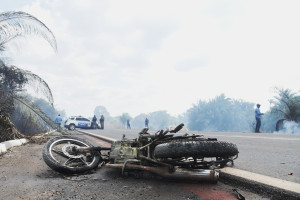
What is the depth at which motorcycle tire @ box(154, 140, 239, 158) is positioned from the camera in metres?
2.29

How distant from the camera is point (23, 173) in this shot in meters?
3.07

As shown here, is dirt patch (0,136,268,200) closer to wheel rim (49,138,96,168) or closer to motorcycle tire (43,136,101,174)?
motorcycle tire (43,136,101,174)

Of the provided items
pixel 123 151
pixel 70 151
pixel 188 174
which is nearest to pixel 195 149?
pixel 188 174

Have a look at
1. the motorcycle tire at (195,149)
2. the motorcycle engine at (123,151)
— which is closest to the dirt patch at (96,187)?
the motorcycle engine at (123,151)

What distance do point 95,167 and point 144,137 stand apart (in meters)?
0.89

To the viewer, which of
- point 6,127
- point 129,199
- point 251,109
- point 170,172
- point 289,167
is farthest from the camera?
point 251,109

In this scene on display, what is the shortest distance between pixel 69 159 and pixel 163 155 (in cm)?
160

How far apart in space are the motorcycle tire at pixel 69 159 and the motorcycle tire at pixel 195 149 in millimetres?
1262

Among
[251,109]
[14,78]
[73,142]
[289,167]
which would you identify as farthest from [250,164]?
[251,109]

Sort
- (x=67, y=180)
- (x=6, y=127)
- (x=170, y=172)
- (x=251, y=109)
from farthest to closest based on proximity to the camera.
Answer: (x=251, y=109) < (x=6, y=127) < (x=67, y=180) < (x=170, y=172)

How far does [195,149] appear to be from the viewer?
7.49 ft

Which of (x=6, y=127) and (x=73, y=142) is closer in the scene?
(x=73, y=142)

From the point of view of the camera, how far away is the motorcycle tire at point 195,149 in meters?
2.29

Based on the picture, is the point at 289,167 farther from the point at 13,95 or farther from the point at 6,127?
the point at 13,95
